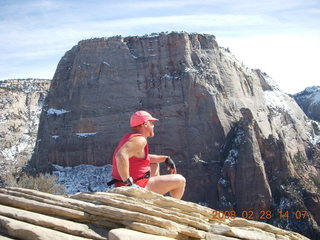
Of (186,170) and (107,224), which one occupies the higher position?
(107,224)

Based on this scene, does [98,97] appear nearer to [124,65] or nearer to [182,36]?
[124,65]

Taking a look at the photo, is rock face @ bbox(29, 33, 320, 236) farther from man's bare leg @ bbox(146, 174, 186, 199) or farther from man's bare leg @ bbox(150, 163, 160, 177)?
man's bare leg @ bbox(146, 174, 186, 199)

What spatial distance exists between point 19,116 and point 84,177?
40.6m

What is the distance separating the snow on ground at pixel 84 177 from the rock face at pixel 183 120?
3.02 feet

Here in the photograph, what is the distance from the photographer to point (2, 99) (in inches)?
3501

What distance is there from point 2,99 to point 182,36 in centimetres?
4515

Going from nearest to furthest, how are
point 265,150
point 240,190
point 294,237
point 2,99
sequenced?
point 294,237 < point 240,190 < point 265,150 < point 2,99

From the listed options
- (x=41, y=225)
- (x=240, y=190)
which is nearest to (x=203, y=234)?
(x=41, y=225)

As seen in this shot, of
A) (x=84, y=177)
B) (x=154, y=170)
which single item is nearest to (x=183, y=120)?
(x=84, y=177)

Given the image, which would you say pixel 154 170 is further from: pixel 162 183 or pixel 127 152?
pixel 127 152

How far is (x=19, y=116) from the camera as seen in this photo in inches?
3425

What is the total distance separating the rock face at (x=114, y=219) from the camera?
269 inches

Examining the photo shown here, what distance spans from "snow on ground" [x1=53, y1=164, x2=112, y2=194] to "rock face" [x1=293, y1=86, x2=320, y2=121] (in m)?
45.3

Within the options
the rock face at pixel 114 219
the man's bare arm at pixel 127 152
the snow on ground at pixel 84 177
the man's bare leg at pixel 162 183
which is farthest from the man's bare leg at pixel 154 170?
the snow on ground at pixel 84 177
